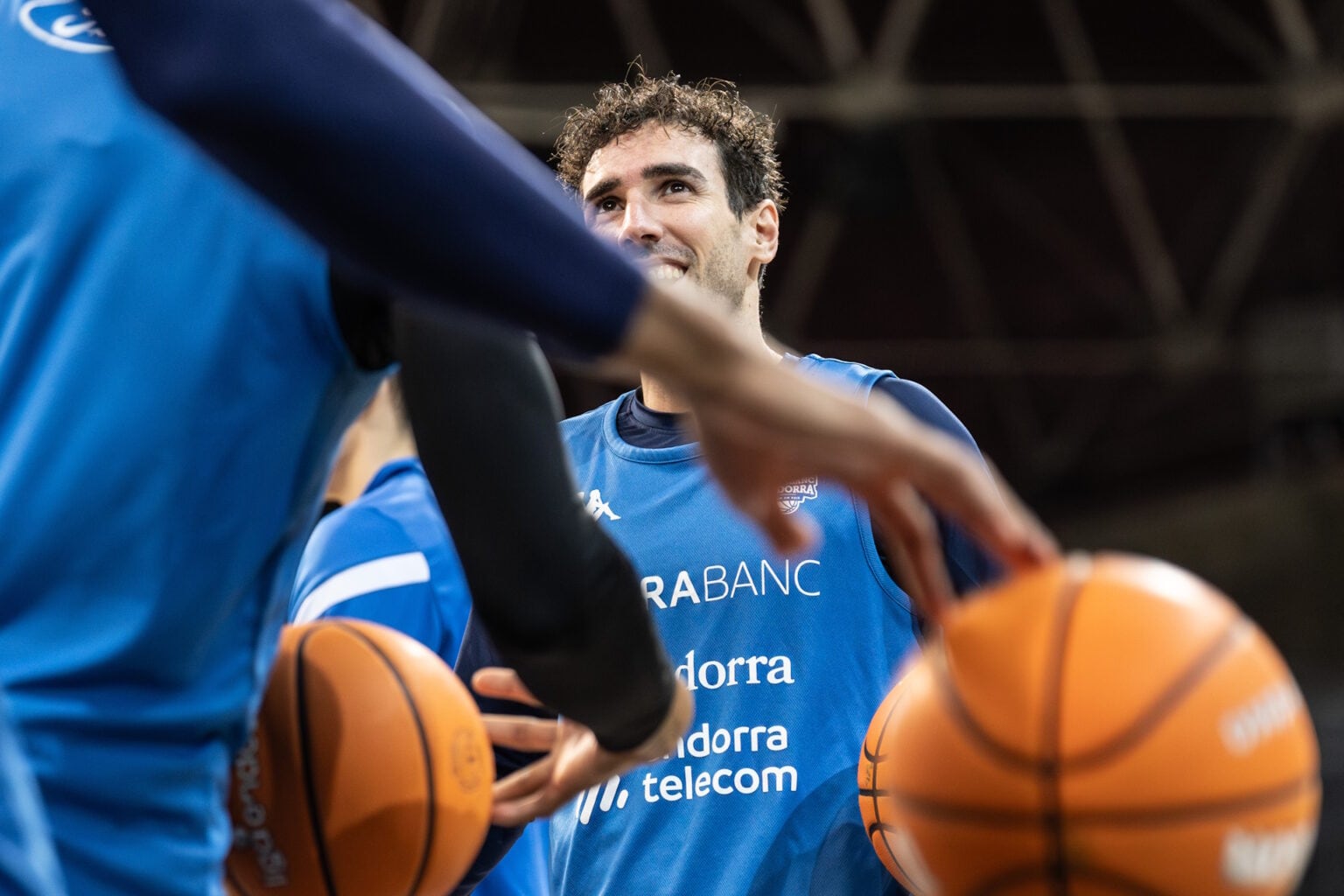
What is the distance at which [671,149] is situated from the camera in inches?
129

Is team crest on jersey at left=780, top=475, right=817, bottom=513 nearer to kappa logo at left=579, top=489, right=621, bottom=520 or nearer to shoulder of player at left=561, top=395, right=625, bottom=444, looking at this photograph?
kappa logo at left=579, top=489, right=621, bottom=520

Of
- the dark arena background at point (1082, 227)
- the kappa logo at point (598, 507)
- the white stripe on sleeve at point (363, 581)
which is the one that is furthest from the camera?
the dark arena background at point (1082, 227)

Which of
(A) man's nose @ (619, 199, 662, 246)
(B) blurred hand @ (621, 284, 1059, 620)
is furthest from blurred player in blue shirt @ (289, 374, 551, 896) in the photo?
(B) blurred hand @ (621, 284, 1059, 620)

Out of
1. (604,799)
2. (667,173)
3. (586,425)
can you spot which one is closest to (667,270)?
(667,173)

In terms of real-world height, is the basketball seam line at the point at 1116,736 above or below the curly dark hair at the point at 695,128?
below

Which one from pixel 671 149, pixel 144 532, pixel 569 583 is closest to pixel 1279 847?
pixel 569 583

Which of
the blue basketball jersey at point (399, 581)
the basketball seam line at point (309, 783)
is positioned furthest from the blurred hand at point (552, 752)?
the blue basketball jersey at point (399, 581)

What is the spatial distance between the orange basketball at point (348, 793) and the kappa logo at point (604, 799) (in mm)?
949

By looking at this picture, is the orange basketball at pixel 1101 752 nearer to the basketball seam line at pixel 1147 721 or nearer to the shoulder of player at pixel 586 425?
the basketball seam line at pixel 1147 721

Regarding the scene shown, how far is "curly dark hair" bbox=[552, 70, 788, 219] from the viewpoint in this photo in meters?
3.37

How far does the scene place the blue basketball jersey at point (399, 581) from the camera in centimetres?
310

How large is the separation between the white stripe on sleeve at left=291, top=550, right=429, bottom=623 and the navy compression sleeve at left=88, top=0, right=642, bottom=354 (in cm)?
209

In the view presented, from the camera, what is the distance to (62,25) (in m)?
1.32

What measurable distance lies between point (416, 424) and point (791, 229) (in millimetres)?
8838
